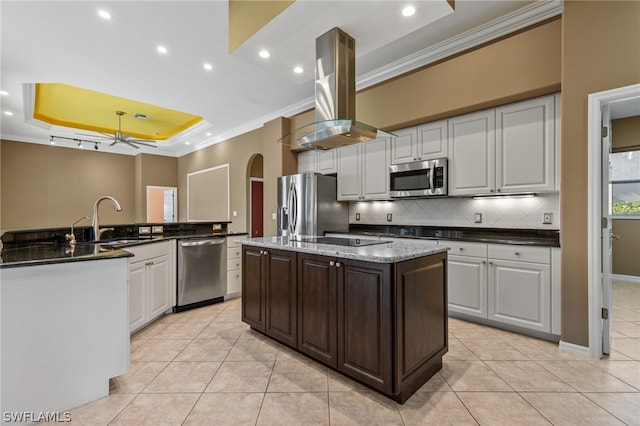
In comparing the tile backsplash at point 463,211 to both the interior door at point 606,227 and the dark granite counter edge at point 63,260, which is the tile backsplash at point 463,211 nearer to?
the interior door at point 606,227

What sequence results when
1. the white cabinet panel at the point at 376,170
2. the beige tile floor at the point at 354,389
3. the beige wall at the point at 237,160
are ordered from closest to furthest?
the beige tile floor at the point at 354,389, the white cabinet panel at the point at 376,170, the beige wall at the point at 237,160

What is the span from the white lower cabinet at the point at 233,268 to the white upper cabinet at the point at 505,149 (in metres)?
2.82

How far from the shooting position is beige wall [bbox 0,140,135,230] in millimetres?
6402

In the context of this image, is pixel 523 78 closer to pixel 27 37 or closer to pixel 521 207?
pixel 521 207

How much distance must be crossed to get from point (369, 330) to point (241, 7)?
275 centimetres

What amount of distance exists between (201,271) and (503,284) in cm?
330

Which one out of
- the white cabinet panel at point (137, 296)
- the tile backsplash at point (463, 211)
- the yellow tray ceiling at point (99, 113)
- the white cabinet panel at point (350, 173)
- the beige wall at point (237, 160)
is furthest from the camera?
the beige wall at point (237, 160)

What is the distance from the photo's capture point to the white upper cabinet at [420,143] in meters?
3.36

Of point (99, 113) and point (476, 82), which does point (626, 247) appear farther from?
point (99, 113)

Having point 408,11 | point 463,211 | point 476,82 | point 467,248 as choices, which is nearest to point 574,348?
point 467,248

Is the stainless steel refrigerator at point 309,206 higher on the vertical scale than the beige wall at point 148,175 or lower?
lower

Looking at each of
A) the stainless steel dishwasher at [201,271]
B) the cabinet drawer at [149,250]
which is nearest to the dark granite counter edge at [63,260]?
the cabinet drawer at [149,250]

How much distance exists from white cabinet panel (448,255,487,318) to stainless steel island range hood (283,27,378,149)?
5.26 feet

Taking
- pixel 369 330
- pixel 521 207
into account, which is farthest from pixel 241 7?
pixel 521 207
